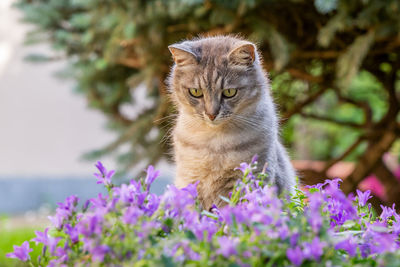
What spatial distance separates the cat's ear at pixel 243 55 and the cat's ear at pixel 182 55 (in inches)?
4.8

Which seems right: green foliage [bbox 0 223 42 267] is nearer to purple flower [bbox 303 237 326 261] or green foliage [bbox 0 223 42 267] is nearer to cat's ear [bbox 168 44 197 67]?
cat's ear [bbox 168 44 197 67]

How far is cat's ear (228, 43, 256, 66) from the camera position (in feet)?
4.77

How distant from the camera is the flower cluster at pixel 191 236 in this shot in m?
0.60

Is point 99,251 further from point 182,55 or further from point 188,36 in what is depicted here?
point 188,36

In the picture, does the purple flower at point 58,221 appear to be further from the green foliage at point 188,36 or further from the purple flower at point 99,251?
the green foliage at point 188,36

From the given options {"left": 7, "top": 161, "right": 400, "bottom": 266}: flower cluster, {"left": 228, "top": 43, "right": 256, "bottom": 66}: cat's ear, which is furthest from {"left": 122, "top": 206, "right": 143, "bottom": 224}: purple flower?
{"left": 228, "top": 43, "right": 256, "bottom": 66}: cat's ear

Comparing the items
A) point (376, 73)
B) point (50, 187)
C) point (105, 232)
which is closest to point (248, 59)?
point (105, 232)

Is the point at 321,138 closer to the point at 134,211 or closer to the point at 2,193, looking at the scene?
the point at 2,193

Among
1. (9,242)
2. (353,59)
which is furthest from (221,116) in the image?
(9,242)

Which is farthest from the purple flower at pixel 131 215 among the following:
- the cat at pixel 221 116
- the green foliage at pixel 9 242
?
the green foliage at pixel 9 242

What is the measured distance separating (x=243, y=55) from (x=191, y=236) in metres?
0.93

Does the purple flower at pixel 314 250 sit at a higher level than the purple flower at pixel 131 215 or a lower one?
lower

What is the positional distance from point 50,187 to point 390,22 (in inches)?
218

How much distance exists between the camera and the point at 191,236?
0.65 m
